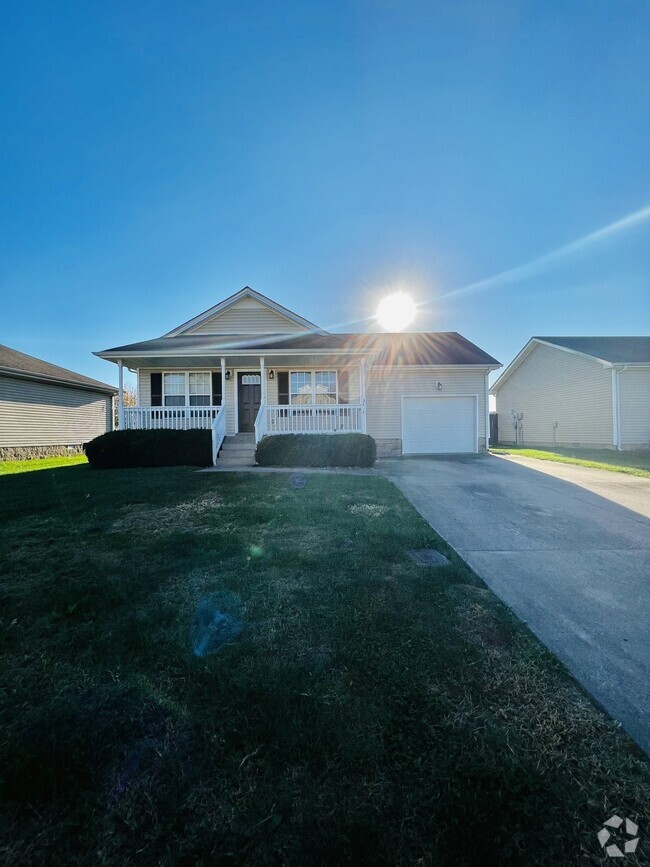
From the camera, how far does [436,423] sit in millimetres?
13258

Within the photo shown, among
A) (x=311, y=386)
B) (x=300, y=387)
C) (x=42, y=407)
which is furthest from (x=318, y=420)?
(x=42, y=407)

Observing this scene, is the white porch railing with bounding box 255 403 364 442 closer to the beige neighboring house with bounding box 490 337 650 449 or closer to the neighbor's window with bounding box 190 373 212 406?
the neighbor's window with bounding box 190 373 212 406

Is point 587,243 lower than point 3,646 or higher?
higher

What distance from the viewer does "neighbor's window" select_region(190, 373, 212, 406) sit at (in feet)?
40.9

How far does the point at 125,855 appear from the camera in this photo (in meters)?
1.12

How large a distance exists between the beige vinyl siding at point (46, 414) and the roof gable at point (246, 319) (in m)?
7.01

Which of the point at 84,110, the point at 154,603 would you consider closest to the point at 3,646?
the point at 154,603

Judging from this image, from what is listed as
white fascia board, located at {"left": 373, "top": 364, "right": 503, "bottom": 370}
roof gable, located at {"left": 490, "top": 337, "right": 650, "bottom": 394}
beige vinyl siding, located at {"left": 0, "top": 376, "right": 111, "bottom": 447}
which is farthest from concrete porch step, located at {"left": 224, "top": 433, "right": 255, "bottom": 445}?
roof gable, located at {"left": 490, "top": 337, "right": 650, "bottom": 394}

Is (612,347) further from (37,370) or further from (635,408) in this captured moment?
(37,370)

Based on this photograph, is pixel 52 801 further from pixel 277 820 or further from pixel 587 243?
pixel 587 243

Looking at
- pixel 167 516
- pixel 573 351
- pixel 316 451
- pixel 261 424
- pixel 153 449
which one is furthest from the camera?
pixel 573 351

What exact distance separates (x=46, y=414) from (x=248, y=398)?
1034cm

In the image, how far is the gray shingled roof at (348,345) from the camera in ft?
35.4

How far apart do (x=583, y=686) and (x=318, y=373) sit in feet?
37.2
